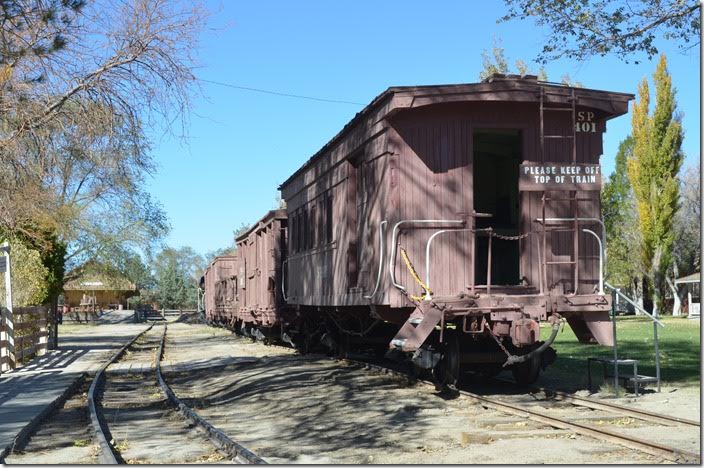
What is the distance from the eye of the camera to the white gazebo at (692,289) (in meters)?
51.2

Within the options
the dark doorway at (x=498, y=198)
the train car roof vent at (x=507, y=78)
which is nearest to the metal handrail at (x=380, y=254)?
the dark doorway at (x=498, y=198)

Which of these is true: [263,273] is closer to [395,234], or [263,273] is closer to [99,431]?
[395,234]

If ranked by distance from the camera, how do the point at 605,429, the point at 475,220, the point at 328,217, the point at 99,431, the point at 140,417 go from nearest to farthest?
the point at 605,429, the point at 99,431, the point at 475,220, the point at 140,417, the point at 328,217

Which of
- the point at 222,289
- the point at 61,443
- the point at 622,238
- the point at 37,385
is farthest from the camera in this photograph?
the point at 622,238

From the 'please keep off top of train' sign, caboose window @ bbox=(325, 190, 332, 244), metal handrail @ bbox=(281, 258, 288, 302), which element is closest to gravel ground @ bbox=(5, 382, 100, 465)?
caboose window @ bbox=(325, 190, 332, 244)

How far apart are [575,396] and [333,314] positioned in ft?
22.4

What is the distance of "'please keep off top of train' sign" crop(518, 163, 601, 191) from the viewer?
10484mm

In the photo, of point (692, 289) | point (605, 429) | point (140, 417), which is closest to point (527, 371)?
point (605, 429)

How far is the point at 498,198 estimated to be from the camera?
43.6 ft

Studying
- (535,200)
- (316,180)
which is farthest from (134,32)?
(535,200)

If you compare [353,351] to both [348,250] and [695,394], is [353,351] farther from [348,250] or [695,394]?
[695,394]

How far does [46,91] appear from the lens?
→ 12.8 meters

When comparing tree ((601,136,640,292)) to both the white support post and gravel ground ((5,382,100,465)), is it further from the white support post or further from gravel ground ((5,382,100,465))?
gravel ground ((5,382,100,465))

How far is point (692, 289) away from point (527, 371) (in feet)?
165
